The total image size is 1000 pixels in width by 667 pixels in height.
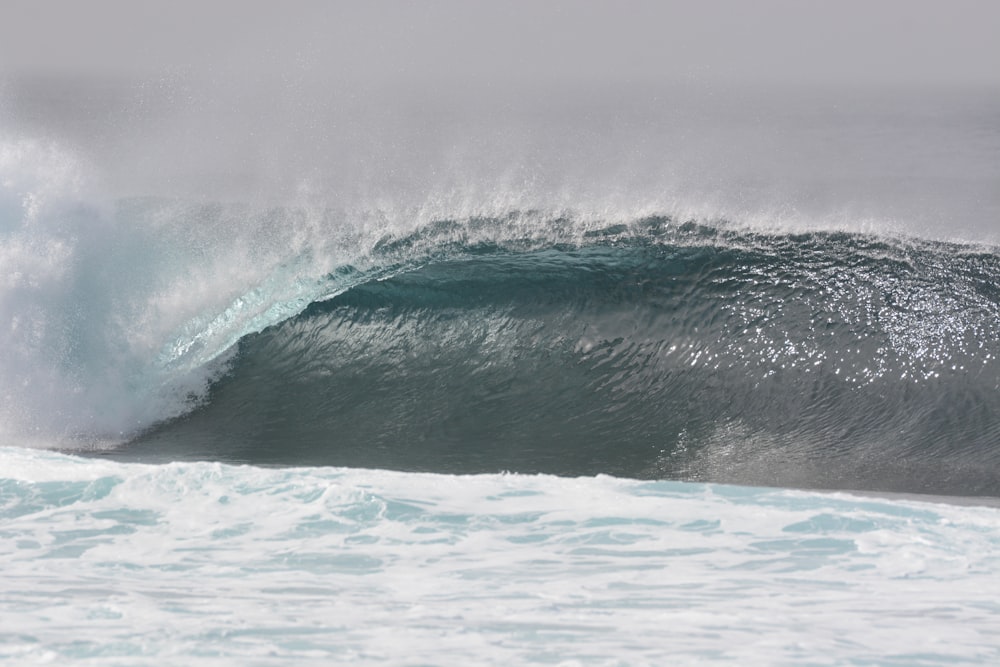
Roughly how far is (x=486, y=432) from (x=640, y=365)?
138 centimetres

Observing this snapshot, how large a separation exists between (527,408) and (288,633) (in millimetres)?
3546

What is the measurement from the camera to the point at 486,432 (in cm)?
752

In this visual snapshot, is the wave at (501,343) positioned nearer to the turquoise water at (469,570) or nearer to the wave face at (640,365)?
the wave face at (640,365)

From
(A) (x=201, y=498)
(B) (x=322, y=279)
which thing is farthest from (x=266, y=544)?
(B) (x=322, y=279)

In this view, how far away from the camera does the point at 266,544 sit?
5.44 m

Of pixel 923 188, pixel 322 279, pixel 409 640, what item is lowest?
pixel 409 640

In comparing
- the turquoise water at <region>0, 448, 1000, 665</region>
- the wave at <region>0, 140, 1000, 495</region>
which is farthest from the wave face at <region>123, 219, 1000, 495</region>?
the turquoise water at <region>0, 448, 1000, 665</region>

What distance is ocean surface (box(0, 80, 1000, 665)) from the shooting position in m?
4.65

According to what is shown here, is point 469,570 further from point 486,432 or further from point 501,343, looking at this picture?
point 501,343

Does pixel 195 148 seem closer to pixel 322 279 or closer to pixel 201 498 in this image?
pixel 322 279

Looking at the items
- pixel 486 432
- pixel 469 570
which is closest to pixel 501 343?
pixel 486 432

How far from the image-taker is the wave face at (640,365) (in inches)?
279

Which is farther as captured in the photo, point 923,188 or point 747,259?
point 923,188

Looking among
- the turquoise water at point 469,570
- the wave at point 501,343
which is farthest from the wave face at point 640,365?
the turquoise water at point 469,570
